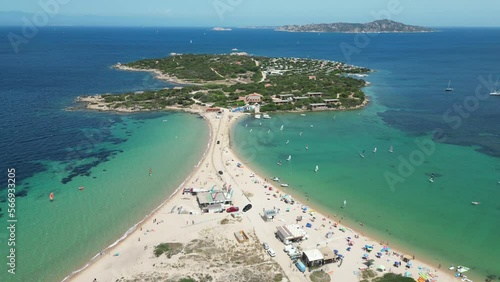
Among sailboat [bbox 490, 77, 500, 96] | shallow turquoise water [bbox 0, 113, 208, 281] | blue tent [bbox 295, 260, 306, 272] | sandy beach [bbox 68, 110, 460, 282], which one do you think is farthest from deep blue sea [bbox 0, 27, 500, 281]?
blue tent [bbox 295, 260, 306, 272]

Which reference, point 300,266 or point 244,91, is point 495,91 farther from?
point 300,266

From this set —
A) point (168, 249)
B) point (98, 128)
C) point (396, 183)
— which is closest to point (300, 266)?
point (168, 249)

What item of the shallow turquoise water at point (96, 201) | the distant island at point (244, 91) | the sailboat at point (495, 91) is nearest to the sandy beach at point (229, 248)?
the shallow turquoise water at point (96, 201)

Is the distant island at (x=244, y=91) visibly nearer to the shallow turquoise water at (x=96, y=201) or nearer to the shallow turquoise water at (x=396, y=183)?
the shallow turquoise water at (x=396, y=183)

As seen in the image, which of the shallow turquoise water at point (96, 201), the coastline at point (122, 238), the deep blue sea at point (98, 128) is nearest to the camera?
the coastline at point (122, 238)

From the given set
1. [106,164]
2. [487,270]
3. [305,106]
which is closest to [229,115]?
[305,106]

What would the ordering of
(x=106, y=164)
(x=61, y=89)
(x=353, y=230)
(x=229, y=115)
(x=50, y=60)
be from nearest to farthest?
(x=353, y=230) → (x=106, y=164) → (x=229, y=115) → (x=61, y=89) → (x=50, y=60)

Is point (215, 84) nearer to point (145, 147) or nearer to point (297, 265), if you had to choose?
point (145, 147)
